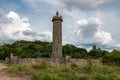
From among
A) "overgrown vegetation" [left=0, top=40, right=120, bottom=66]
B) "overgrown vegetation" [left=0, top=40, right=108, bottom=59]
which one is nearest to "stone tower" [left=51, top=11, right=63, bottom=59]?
"overgrown vegetation" [left=0, top=40, right=120, bottom=66]

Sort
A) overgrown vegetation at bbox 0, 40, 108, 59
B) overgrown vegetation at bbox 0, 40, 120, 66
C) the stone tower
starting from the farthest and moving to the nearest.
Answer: overgrown vegetation at bbox 0, 40, 108, 59
overgrown vegetation at bbox 0, 40, 120, 66
the stone tower

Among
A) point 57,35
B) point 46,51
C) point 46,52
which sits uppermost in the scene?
point 57,35

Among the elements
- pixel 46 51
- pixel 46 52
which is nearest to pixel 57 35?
pixel 46 52

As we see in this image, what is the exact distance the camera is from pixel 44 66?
16.2 m

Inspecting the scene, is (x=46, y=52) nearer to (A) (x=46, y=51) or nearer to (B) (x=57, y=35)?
(A) (x=46, y=51)

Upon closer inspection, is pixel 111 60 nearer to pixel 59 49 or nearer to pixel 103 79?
pixel 59 49

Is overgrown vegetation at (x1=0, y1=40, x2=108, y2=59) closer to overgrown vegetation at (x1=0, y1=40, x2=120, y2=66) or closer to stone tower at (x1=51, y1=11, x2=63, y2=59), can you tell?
overgrown vegetation at (x1=0, y1=40, x2=120, y2=66)

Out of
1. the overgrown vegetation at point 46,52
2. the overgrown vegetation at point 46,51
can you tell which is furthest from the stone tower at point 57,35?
the overgrown vegetation at point 46,51

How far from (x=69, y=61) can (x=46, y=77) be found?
1933 cm

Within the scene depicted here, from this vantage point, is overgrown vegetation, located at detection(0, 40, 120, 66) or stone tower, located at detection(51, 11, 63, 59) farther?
overgrown vegetation, located at detection(0, 40, 120, 66)

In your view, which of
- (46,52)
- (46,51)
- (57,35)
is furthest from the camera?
(46,51)

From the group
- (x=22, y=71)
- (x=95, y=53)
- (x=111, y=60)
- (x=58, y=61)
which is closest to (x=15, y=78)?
(x=22, y=71)

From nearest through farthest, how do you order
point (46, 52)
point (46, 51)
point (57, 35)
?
1. point (57, 35)
2. point (46, 52)
3. point (46, 51)

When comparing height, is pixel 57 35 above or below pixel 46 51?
above
